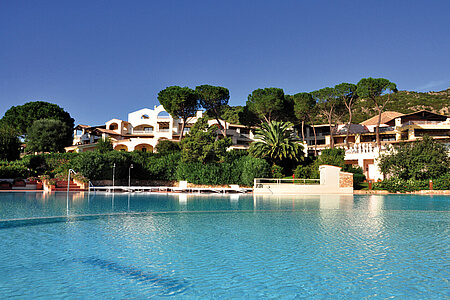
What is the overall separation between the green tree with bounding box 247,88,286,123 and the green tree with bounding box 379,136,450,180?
21635mm

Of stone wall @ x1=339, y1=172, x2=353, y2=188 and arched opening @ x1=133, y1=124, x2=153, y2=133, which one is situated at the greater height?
arched opening @ x1=133, y1=124, x2=153, y2=133

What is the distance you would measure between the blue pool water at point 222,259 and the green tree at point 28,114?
52345mm

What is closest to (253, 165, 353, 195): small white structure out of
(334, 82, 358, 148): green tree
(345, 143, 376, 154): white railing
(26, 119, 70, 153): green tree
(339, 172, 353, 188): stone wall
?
(339, 172, 353, 188): stone wall

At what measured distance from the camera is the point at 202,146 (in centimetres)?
3078

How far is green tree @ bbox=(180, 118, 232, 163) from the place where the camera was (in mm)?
30422

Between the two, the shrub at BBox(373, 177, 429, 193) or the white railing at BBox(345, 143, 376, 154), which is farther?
the white railing at BBox(345, 143, 376, 154)

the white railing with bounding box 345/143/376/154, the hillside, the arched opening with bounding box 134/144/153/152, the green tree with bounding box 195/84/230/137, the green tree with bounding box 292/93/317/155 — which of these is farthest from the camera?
the hillside

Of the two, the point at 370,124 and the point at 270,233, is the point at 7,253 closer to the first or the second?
the point at 270,233

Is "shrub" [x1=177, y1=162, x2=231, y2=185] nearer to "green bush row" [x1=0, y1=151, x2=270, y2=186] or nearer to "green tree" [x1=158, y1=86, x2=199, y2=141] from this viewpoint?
"green bush row" [x1=0, y1=151, x2=270, y2=186]

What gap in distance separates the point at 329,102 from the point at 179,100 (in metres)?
22.9

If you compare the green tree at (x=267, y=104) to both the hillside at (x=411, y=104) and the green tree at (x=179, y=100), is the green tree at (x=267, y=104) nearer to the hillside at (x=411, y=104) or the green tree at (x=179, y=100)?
the green tree at (x=179, y=100)

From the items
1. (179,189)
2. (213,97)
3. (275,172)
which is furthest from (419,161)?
(213,97)

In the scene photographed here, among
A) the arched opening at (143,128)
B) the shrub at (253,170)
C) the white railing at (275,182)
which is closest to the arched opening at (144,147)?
the arched opening at (143,128)

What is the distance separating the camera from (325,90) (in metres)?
50.2
